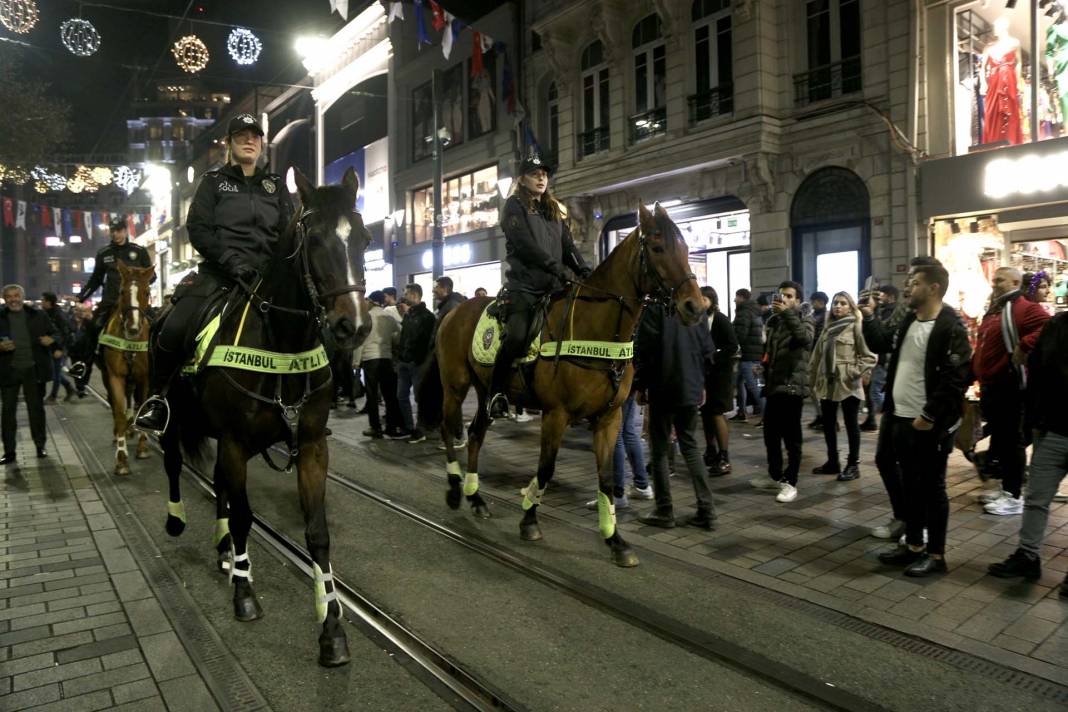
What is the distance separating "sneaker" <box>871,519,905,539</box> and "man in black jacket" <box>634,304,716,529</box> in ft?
4.33

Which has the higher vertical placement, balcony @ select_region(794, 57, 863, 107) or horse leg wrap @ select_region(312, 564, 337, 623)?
balcony @ select_region(794, 57, 863, 107)

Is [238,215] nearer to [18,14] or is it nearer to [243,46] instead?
[18,14]

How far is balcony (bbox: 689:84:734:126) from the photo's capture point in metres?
17.0

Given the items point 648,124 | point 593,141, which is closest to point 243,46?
point 593,141

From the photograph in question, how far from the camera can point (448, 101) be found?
26.9 metres

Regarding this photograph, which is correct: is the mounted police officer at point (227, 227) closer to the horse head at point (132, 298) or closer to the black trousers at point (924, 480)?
the horse head at point (132, 298)

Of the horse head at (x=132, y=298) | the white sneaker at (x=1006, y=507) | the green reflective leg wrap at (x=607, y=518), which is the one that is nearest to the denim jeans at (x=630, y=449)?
the green reflective leg wrap at (x=607, y=518)

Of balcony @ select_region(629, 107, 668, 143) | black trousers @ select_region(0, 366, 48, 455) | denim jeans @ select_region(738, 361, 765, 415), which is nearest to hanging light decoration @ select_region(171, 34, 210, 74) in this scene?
black trousers @ select_region(0, 366, 48, 455)

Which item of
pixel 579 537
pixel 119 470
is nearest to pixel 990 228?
pixel 579 537

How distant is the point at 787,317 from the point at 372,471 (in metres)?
5.11

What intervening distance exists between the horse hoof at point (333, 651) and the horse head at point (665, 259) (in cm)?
301

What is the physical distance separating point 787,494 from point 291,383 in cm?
507

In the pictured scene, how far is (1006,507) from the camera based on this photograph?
6.47 metres

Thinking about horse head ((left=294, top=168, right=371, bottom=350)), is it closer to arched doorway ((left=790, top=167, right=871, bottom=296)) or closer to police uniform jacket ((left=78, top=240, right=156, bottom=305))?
police uniform jacket ((left=78, top=240, right=156, bottom=305))
